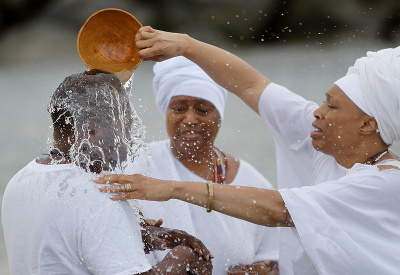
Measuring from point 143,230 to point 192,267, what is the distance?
13.1 inches

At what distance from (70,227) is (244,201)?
3.28 feet

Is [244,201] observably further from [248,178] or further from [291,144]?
[248,178]

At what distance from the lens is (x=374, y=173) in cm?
332

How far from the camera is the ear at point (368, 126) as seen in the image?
11.3 ft

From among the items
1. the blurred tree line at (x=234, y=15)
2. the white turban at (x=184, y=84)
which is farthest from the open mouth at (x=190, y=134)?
the blurred tree line at (x=234, y=15)

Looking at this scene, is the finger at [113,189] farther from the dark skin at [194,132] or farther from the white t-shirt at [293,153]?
the dark skin at [194,132]

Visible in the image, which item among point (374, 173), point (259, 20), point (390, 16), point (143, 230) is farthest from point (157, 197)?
point (390, 16)

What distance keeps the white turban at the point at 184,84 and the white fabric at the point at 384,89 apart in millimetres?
1266

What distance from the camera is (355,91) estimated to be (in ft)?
11.4

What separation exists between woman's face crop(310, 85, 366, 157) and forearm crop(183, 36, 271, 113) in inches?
23.7

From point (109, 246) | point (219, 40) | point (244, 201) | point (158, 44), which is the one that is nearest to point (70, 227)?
point (109, 246)

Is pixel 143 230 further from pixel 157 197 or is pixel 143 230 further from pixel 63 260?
pixel 63 260

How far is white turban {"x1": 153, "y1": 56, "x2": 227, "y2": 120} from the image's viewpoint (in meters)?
4.40

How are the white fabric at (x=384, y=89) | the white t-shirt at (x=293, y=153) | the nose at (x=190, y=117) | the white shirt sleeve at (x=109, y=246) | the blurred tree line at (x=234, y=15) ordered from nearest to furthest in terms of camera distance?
the white shirt sleeve at (x=109, y=246) < the white fabric at (x=384, y=89) < the white t-shirt at (x=293, y=153) < the nose at (x=190, y=117) < the blurred tree line at (x=234, y=15)
